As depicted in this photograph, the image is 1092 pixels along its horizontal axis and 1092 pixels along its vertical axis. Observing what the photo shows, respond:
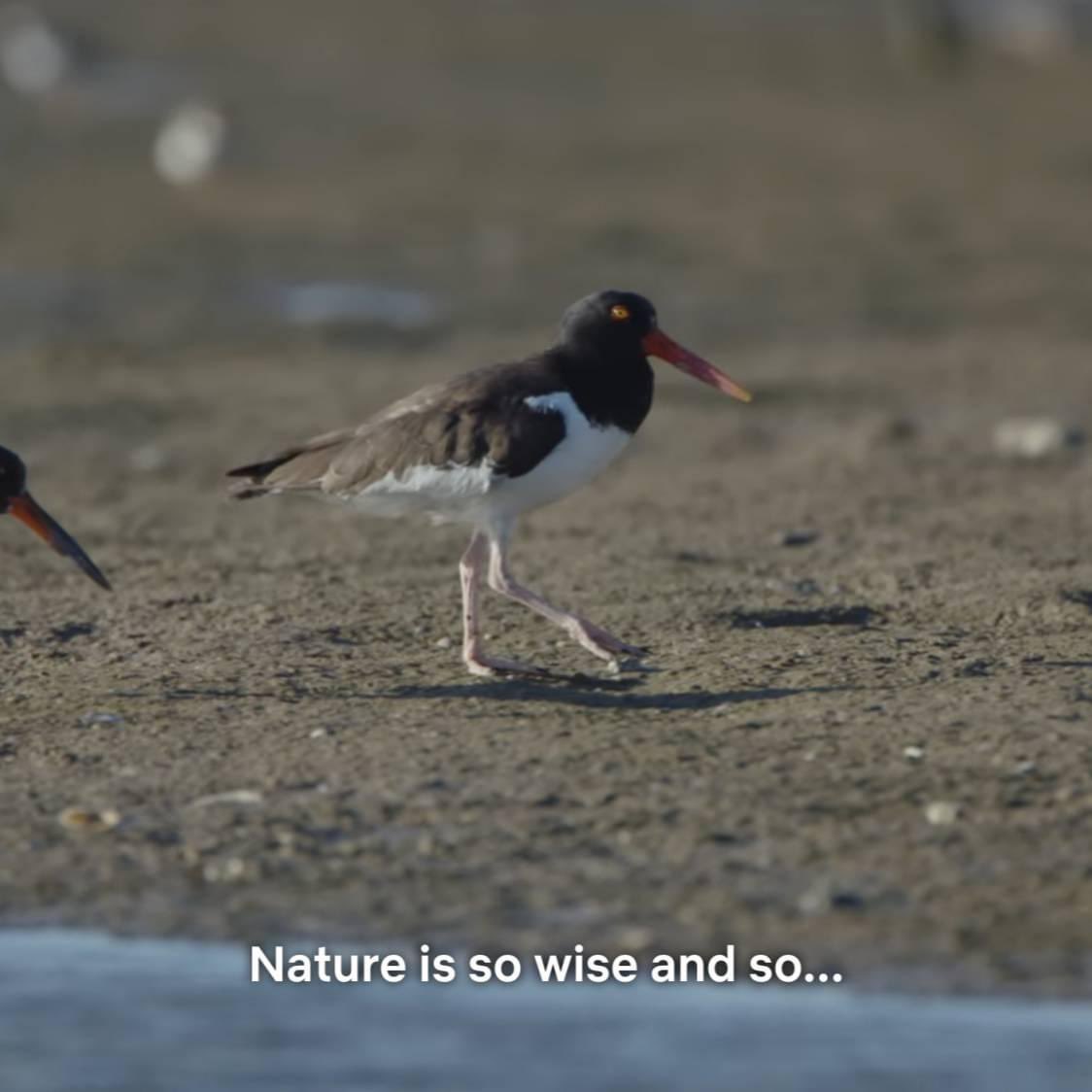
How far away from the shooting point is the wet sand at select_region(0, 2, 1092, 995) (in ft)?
20.6

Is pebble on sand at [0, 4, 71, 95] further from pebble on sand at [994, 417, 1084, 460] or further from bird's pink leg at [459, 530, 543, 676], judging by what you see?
bird's pink leg at [459, 530, 543, 676]

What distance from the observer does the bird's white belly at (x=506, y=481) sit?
25.6ft

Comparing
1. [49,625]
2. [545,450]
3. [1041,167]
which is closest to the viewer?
[545,450]

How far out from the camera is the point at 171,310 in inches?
657

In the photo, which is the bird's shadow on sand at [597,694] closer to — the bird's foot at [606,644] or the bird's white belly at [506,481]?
the bird's foot at [606,644]

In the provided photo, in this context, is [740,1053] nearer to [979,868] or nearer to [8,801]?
[979,868]

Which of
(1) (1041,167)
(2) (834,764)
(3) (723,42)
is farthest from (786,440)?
(3) (723,42)

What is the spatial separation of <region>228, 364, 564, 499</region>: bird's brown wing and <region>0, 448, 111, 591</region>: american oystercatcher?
0.57m

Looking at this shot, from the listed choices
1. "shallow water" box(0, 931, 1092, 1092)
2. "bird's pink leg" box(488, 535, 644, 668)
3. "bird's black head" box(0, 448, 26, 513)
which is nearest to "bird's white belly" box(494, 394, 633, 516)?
"bird's pink leg" box(488, 535, 644, 668)

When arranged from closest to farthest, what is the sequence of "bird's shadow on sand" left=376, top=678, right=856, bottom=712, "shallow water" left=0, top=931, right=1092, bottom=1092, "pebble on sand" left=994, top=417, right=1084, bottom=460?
1. "shallow water" left=0, top=931, right=1092, bottom=1092
2. "bird's shadow on sand" left=376, top=678, right=856, bottom=712
3. "pebble on sand" left=994, top=417, right=1084, bottom=460

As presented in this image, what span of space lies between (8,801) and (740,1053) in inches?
91.7

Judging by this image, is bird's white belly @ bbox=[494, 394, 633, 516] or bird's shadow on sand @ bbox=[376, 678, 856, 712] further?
bird's white belly @ bbox=[494, 394, 633, 516]

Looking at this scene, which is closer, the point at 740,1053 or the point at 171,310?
the point at 740,1053

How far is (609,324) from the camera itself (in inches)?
321
